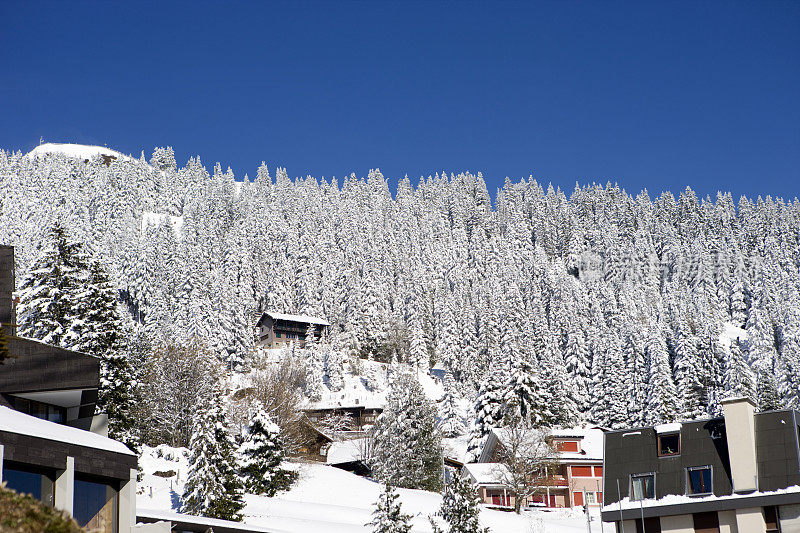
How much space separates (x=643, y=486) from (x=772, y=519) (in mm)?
5717

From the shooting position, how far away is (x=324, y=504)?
48.7 metres

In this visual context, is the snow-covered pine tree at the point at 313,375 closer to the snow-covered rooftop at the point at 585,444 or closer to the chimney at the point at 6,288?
the snow-covered rooftop at the point at 585,444

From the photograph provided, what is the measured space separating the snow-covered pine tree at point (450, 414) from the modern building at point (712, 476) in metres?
46.7

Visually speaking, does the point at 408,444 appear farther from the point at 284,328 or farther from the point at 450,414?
the point at 284,328

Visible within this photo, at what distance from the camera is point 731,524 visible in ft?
110

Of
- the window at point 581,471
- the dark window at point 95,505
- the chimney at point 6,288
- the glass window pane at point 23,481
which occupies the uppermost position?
the chimney at point 6,288

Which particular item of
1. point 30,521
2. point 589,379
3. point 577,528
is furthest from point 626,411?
point 30,521

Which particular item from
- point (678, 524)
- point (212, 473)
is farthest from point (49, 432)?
point (678, 524)

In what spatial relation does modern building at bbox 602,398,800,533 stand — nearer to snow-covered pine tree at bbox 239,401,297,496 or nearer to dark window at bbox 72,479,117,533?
snow-covered pine tree at bbox 239,401,297,496

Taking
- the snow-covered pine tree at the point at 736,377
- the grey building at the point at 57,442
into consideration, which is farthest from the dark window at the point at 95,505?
the snow-covered pine tree at the point at 736,377

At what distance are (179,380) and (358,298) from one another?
2121 inches

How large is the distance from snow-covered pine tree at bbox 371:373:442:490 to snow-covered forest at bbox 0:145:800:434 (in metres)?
11.9

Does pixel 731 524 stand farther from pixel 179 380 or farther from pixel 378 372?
pixel 378 372

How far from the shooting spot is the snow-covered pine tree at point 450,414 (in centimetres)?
8469
